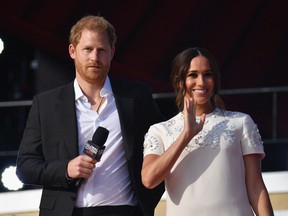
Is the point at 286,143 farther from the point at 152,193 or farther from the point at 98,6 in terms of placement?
the point at 152,193

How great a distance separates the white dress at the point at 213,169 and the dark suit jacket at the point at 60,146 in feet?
0.72

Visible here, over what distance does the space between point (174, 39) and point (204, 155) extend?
450 centimetres

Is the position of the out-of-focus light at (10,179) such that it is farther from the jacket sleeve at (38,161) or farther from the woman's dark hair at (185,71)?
the woman's dark hair at (185,71)

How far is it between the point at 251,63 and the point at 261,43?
0.20 m

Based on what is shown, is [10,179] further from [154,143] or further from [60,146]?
[154,143]

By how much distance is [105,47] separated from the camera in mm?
2100

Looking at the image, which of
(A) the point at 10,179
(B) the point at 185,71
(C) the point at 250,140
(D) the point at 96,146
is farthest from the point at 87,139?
(A) the point at 10,179

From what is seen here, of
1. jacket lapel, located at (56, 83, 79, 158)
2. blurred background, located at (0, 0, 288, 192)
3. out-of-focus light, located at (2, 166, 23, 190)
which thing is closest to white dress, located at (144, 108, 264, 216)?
jacket lapel, located at (56, 83, 79, 158)

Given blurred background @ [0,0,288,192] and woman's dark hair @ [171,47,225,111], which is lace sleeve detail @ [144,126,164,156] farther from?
blurred background @ [0,0,288,192]

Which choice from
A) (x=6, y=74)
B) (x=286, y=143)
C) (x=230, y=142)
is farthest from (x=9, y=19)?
(x=230, y=142)

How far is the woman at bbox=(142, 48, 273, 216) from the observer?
5.94 ft

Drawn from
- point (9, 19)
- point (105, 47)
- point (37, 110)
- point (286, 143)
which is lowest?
point (286, 143)

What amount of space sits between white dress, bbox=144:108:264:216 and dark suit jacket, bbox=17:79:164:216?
219 mm

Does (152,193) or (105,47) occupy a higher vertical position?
(105,47)
